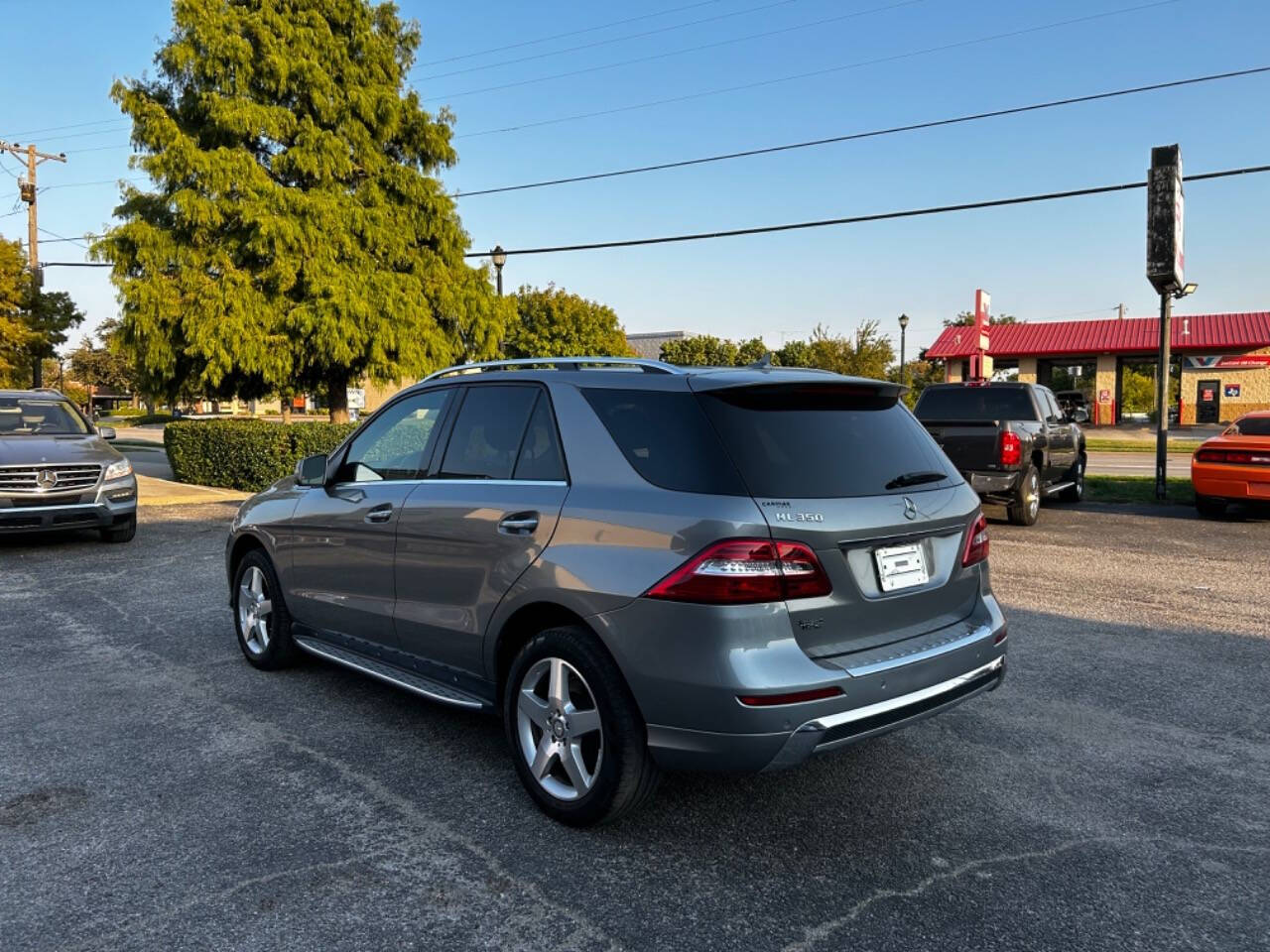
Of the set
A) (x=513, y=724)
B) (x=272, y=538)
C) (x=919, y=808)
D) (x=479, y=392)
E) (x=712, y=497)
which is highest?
(x=479, y=392)

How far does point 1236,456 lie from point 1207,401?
34.7m

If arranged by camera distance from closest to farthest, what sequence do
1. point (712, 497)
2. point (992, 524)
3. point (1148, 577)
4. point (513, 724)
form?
1. point (712, 497)
2. point (513, 724)
3. point (1148, 577)
4. point (992, 524)

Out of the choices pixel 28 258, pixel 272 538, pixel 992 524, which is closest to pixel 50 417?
pixel 272 538

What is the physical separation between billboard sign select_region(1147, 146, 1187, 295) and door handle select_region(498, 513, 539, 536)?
14.3m

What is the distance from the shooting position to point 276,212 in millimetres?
19156

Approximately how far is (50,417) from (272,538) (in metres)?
7.62

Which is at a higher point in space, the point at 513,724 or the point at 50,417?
the point at 50,417

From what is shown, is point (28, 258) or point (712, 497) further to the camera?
point (28, 258)

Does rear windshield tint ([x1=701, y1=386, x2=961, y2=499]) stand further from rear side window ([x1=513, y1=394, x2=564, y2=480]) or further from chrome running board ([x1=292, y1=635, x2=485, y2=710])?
chrome running board ([x1=292, y1=635, x2=485, y2=710])

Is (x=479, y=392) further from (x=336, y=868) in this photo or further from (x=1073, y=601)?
(x=1073, y=601)

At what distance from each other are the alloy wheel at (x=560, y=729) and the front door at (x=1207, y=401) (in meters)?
A: 45.5

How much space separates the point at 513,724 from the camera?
3.67m

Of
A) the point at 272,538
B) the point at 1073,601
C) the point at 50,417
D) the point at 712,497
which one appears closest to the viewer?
the point at 712,497

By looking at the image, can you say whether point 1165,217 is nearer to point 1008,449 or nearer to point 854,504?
point 1008,449
